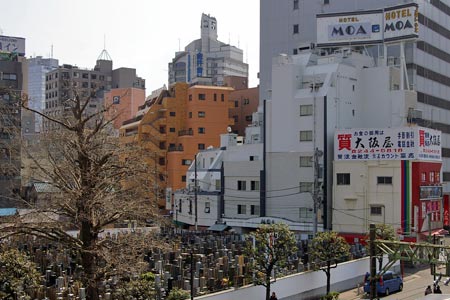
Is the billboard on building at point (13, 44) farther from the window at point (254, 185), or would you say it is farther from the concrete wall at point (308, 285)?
the concrete wall at point (308, 285)

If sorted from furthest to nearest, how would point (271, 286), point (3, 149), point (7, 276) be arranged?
point (271, 286), point (7, 276), point (3, 149)

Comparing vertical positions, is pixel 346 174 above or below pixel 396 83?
below

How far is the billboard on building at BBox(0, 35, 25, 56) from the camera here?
8384 cm

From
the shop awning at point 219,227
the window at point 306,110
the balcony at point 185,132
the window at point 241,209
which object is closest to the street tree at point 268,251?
the window at point 306,110

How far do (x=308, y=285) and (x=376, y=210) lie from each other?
16266mm

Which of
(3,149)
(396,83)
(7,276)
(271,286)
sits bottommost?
(271,286)

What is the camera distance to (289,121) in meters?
48.1

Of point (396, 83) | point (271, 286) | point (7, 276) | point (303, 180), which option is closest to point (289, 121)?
point (303, 180)

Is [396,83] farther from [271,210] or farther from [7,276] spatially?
[7,276]

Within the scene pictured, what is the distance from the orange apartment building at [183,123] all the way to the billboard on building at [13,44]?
25258 millimetres

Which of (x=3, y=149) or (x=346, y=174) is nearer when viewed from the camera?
(x=3, y=149)

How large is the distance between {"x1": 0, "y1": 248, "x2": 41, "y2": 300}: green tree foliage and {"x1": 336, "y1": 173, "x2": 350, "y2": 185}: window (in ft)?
96.2

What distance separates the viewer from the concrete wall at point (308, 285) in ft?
81.4

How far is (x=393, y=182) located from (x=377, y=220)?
304 centimetres
